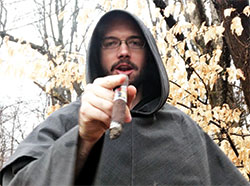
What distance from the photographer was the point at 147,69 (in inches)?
80.4

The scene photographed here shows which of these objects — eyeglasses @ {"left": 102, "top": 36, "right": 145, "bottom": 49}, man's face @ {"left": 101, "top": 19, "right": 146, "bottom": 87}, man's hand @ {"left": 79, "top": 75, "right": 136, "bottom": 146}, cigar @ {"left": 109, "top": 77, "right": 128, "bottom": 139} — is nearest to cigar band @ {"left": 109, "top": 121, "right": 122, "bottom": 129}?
cigar @ {"left": 109, "top": 77, "right": 128, "bottom": 139}

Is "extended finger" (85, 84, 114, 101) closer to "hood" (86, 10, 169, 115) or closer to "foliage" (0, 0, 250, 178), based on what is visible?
"hood" (86, 10, 169, 115)

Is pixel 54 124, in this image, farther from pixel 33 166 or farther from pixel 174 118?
pixel 174 118

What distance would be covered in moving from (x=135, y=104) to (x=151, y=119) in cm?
20

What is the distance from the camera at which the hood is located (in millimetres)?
1946

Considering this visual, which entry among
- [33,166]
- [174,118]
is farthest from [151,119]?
[33,166]

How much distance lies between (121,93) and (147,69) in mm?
953

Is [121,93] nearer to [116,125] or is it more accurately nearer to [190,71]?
[116,125]

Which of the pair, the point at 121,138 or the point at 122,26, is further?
the point at 122,26

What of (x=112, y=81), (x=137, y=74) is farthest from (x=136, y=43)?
(x=112, y=81)

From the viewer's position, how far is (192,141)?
1.87 meters

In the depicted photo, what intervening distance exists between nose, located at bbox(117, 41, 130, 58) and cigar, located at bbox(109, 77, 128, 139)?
746 millimetres

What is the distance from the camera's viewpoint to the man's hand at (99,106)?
1.16 meters

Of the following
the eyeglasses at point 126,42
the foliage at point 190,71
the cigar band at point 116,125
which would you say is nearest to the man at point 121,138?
the eyeglasses at point 126,42
